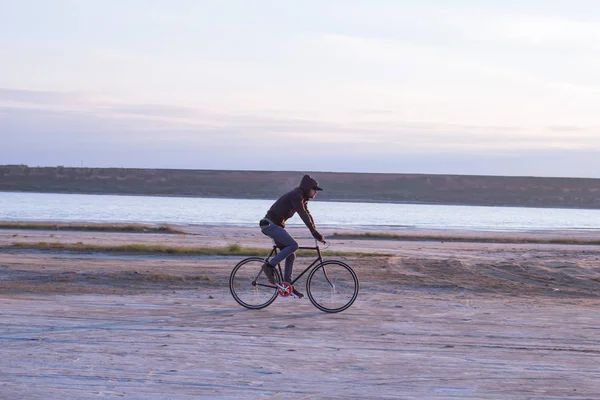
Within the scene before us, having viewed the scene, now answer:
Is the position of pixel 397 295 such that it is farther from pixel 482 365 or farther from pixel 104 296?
pixel 482 365

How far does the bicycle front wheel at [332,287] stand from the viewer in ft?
37.5

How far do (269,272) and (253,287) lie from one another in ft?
1.08

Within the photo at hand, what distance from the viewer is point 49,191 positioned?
158m

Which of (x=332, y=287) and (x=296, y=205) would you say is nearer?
(x=296, y=205)

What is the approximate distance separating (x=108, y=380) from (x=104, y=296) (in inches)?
234

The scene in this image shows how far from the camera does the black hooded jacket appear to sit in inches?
438

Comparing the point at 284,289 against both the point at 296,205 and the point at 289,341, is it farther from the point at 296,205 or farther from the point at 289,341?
the point at 289,341

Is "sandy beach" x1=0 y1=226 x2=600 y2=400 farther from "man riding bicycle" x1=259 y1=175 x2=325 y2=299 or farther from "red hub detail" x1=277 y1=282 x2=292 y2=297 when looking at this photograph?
"man riding bicycle" x1=259 y1=175 x2=325 y2=299

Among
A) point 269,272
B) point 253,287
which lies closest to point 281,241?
point 269,272

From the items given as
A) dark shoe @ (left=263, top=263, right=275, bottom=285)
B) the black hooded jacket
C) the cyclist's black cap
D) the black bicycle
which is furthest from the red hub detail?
the cyclist's black cap

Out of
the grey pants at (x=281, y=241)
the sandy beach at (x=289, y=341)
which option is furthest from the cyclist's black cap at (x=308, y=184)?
the sandy beach at (x=289, y=341)

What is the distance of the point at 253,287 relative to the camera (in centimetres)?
1177

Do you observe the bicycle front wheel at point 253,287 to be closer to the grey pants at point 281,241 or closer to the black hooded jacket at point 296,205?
the grey pants at point 281,241

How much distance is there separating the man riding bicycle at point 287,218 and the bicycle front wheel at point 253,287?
0.45ft
